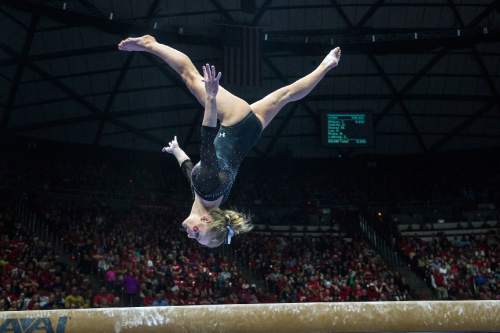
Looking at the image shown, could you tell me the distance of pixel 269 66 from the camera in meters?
18.6

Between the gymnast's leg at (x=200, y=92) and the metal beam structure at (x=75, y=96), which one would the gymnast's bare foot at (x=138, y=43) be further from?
the metal beam structure at (x=75, y=96)

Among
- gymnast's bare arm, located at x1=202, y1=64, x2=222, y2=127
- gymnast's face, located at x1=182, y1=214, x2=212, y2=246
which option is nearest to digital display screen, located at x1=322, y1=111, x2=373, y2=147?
gymnast's face, located at x1=182, y1=214, x2=212, y2=246

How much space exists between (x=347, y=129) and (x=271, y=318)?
1629cm

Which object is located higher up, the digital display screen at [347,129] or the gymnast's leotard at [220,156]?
the digital display screen at [347,129]

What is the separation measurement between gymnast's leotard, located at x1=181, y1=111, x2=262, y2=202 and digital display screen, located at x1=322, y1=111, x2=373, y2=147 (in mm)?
14512

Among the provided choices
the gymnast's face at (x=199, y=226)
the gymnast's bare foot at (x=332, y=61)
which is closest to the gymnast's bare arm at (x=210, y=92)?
the gymnast's face at (x=199, y=226)

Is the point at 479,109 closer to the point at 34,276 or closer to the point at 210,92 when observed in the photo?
the point at 34,276

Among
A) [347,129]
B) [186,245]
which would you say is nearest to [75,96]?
[186,245]

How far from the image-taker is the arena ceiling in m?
15.8

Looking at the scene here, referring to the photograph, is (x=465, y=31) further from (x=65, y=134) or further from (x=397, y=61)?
(x=65, y=134)

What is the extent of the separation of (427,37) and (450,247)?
290 inches

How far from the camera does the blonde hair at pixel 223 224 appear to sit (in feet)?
15.6

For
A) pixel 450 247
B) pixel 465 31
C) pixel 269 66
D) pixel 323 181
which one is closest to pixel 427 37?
pixel 465 31

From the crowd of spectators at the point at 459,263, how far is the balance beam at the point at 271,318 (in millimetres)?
11979
